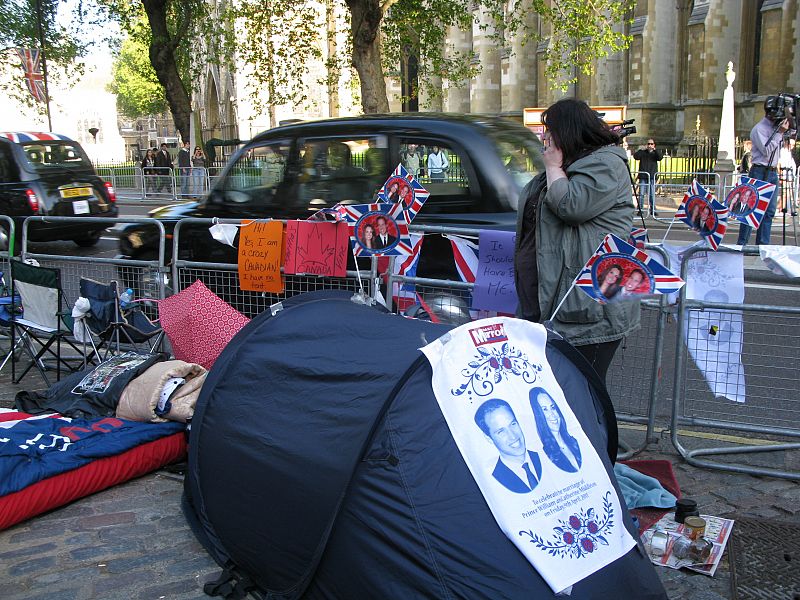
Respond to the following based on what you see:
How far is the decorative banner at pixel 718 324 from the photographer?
5.24m

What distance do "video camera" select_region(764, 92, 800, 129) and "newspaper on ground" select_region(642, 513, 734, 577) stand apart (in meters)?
9.92

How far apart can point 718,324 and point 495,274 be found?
1448mm

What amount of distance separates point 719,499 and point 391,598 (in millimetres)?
2394

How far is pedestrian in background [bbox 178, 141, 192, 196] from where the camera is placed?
28484mm

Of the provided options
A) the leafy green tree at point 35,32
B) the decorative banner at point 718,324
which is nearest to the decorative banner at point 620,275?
the decorative banner at point 718,324

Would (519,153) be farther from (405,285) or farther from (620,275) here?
(620,275)

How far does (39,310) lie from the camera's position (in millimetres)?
6801

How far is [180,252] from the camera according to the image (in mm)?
7809

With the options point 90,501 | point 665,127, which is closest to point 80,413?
point 90,501

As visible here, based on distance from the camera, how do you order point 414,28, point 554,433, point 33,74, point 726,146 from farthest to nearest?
point 414,28
point 33,74
point 726,146
point 554,433

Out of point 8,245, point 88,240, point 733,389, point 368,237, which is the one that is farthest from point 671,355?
point 88,240

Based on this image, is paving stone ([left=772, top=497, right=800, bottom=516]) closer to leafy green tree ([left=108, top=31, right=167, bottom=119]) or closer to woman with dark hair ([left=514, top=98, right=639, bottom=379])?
woman with dark hair ([left=514, top=98, right=639, bottom=379])

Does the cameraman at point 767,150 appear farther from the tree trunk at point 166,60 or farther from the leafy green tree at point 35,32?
the leafy green tree at point 35,32

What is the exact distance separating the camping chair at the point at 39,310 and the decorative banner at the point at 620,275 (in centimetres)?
433
